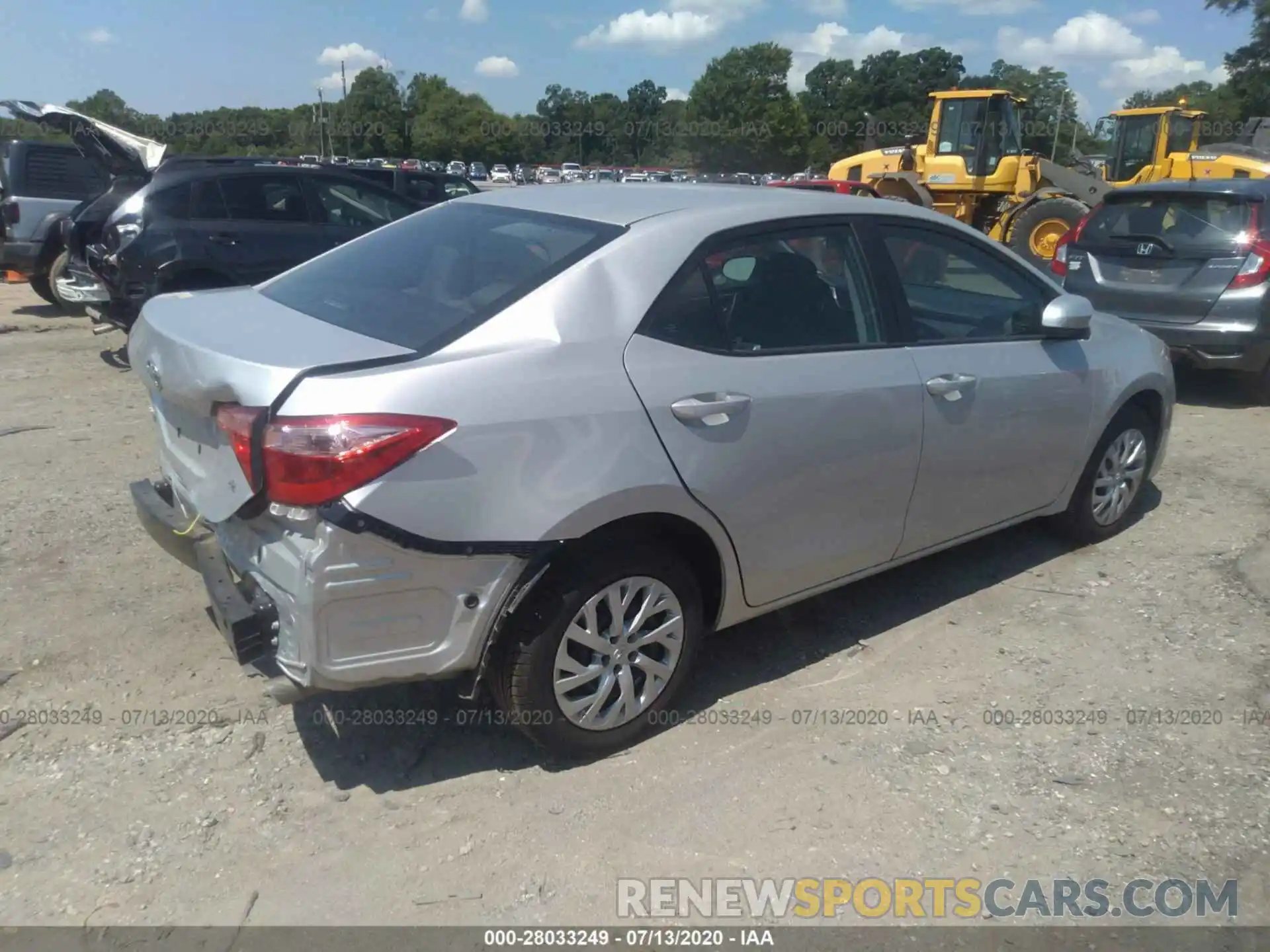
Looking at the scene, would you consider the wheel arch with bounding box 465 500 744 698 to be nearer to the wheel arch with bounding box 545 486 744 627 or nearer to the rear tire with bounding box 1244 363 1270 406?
the wheel arch with bounding box 545 486 744 627

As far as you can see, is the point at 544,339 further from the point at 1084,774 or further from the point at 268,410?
the point at 1084,774

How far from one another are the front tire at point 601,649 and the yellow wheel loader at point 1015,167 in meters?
13.7

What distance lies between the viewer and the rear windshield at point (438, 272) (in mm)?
2971

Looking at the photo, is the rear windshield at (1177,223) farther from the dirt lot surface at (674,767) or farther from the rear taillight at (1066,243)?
the dirt lot surface at (674,767)

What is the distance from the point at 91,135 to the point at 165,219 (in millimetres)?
3352

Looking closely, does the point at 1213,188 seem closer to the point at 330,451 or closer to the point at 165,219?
the point at 330,451

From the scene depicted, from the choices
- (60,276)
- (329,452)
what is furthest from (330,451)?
(60,276)

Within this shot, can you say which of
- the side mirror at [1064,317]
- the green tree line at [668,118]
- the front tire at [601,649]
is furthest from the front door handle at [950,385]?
the green tree line at [668,118]

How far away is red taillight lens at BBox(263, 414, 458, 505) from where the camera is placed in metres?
2.51

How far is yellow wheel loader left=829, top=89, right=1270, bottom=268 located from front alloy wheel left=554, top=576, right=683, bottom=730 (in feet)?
45.1

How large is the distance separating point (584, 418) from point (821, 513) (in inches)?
41.5

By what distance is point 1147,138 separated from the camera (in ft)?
59.1

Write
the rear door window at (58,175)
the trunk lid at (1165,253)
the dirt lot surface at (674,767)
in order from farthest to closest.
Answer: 1. the rear door window at (58,175)
2. the trunk lid at (1165,253)
3. the dirt lot surface at (674,767)

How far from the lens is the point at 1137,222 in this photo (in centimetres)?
780
